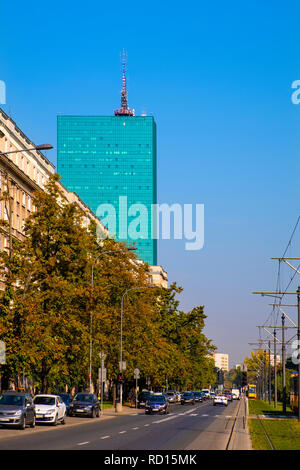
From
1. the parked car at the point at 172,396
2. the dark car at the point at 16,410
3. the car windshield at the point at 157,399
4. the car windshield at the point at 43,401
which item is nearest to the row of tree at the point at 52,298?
the car windshield at the point at 43,401

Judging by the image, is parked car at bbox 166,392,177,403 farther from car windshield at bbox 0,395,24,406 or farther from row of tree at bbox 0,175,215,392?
car windshield at bbox 0,395,24,406

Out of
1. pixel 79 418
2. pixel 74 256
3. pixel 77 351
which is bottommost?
pixel 79 418

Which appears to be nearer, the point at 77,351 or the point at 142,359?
the point at 77,351

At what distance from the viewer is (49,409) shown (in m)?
41.8

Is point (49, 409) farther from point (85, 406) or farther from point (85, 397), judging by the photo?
point (85, 397)

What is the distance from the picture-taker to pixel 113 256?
76.1 m

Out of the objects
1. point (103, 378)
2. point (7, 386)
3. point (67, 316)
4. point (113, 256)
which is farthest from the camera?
point (113, 256)

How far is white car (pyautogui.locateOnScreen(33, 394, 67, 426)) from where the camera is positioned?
4138 cm

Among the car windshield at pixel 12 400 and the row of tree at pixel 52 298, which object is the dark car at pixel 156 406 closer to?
the row of tree at pixel 52 298

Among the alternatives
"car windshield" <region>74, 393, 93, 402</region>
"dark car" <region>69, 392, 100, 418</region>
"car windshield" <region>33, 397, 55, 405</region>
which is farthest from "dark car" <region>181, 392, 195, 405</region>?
"car windshield" <region>33, 397, 55, 405</region>

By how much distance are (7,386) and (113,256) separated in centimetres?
1795

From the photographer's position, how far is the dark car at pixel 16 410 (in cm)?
3569
